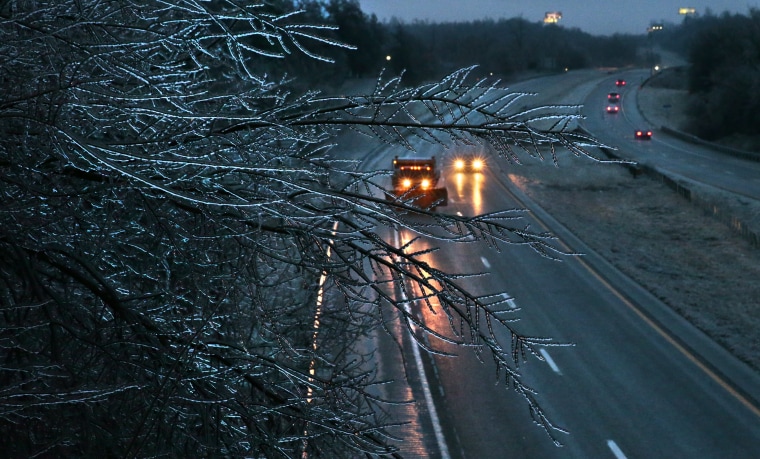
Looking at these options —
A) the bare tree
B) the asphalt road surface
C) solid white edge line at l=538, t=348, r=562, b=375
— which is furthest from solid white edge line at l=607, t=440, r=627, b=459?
the bare tree

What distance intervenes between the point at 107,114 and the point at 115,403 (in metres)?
→ 1.51

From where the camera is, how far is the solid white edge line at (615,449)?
511 inches

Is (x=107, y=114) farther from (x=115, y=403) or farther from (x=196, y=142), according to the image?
(x=115, y=403)

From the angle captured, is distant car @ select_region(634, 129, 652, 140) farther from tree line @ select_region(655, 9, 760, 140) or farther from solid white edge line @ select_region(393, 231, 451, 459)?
solid white edge line @ select_region(393, 231, 451, 459)

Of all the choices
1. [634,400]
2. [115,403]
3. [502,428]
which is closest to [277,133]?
[115,403]

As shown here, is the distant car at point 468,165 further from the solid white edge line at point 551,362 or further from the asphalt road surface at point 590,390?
the solid white edge line at point 551,362

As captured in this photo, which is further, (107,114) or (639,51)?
(639,51)

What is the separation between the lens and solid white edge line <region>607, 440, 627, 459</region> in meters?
13.0

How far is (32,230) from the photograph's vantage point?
4.36m

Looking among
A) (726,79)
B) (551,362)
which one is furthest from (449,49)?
(551,362)

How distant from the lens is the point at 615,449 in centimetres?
1320

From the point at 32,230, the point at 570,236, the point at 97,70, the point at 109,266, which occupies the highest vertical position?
the point at 97,70

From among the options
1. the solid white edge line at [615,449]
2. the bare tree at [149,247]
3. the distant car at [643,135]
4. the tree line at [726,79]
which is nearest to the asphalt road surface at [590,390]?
the solid white edge line at [615,449]

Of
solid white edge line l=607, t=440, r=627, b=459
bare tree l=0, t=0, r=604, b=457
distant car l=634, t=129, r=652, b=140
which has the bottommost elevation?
distant car l=634, t=129, r=652, b=140
